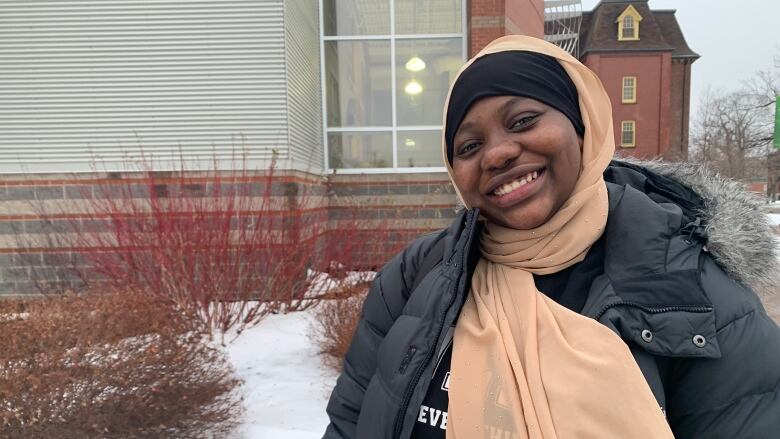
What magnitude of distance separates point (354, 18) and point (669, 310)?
892 centimetres

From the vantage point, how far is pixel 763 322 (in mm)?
1034

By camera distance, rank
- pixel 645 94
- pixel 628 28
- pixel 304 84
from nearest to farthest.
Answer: pixel 304 84, pixel 645 94, pixel 628 28

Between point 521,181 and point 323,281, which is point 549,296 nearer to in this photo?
point 521,181

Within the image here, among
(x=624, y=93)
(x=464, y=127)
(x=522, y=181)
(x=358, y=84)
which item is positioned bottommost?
(x=522, y=181)

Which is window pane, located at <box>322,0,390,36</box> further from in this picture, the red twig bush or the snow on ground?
the snow on ground

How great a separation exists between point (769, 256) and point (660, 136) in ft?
127

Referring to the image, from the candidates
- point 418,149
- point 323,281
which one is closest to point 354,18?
point 418,149

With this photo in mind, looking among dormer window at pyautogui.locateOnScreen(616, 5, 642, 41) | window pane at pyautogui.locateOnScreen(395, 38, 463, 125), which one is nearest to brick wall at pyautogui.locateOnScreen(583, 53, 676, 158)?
dormer window at pyautogui.locateOnScreen(616, 5, 642, 41)

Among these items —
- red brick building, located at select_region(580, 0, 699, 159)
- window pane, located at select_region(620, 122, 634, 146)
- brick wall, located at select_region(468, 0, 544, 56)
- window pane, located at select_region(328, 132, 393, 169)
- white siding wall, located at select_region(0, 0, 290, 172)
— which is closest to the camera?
white siding wall, located at select_region(0, 0, 290, 172)

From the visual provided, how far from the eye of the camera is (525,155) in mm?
1233

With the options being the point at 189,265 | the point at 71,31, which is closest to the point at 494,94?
the point at 189,265

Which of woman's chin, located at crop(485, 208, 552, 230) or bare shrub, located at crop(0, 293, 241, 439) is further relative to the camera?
bare shrub, located at crop(0, 293, 241, 439)

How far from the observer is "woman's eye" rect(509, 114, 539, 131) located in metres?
1.22

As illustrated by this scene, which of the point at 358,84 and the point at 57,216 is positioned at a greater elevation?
the point at 358,84
